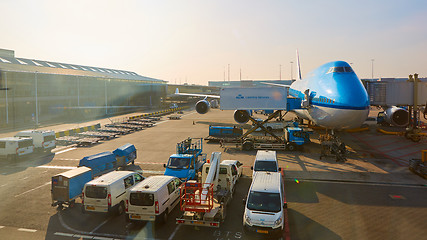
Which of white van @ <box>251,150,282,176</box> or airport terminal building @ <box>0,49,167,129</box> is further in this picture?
airport terminal building @ <box>0,49,167,129</box>

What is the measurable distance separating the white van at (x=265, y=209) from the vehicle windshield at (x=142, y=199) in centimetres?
478

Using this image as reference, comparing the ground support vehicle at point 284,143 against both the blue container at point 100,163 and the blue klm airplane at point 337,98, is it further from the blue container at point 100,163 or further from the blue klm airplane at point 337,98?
the blue container at point 100,163

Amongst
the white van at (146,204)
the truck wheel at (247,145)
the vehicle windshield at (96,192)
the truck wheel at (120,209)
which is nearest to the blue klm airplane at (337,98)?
the truck wheel at (247,145)

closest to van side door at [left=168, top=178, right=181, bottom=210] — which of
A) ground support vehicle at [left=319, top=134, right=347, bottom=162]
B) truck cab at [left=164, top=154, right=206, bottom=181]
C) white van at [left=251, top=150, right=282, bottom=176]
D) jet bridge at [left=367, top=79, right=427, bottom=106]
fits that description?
truck cab at [left=164, top=154, right=206, bottom=181]

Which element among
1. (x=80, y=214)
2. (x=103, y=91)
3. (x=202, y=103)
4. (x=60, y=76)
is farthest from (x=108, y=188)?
(x=103, y=91)

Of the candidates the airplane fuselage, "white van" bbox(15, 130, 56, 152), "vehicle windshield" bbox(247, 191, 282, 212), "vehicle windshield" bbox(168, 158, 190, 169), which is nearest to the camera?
→ "vehicle windshield" bbox(247, 191, 282, 212)

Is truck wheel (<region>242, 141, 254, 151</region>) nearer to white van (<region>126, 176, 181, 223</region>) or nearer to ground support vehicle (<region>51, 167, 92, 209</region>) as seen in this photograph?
white van (<region>126, 176, 181, 223</region>)

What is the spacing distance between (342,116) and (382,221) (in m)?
11.5

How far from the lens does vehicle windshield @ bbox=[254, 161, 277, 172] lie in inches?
759

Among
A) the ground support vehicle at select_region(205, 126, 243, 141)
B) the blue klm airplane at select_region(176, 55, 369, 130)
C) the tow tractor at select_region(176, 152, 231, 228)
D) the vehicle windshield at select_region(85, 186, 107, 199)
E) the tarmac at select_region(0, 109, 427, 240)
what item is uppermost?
the blue klm airplane at select_region(176, 55, 369, 130)

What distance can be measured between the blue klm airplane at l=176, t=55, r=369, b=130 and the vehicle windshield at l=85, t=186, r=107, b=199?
20.2 meters

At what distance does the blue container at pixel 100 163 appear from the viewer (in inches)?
816

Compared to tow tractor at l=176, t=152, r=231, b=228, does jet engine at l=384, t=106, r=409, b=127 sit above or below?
above

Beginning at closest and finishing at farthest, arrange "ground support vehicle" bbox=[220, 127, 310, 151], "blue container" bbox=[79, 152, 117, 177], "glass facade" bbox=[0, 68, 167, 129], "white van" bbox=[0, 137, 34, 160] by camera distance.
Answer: "blue container" bbox=[79, 152, 117, 177] → "white van" bbox=[0, 137, 34, 160] → "ground support vehicle" bbox=[220, 127, 310, 151] → "glass facade" bbox=[0, 68, 167, 129]
